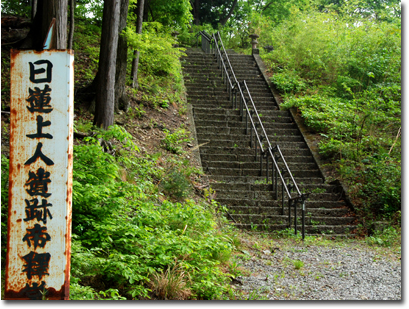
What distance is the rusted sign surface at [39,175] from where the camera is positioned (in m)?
2.83

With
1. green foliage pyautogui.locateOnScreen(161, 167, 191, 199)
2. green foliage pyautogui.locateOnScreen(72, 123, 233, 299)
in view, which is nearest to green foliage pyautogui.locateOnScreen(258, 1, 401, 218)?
green foliage pyautogui.locateOnScreen(161, 167, 191, 199)

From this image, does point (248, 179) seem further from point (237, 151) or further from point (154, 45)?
point (154, 45)

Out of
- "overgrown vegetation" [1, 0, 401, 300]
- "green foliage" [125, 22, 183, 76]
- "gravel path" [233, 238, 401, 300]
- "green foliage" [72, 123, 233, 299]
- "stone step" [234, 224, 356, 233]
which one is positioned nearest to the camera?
"green foliage" [72, 123, 233, 299]

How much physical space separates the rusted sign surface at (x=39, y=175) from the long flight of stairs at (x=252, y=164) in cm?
441

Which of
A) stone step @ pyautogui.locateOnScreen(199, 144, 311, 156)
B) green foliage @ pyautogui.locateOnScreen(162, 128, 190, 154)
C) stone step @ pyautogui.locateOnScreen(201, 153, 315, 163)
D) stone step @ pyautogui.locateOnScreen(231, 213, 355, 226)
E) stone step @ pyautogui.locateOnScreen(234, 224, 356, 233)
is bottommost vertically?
stone step @ pyautogui.locateOnScreen(234, 224, 356, 233)

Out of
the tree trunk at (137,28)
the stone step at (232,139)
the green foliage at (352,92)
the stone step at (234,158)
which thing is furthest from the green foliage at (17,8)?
the green foliage at (352,92)

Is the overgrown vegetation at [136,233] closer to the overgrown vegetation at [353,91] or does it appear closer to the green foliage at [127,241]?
the green foliage at [127,241]

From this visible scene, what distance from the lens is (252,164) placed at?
8.73m

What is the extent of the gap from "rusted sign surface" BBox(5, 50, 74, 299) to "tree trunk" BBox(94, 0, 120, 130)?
14.3ft

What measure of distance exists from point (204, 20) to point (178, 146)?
15597mm

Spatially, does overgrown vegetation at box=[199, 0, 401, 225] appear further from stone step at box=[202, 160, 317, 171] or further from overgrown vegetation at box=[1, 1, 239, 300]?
overgrown vegetation at box=[1, 1, 239, 300]

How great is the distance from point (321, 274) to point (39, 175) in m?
3.64

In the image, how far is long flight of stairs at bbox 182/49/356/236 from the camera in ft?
23.5

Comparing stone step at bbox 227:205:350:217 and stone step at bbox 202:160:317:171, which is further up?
stone step at bbox 202:160:317:171
